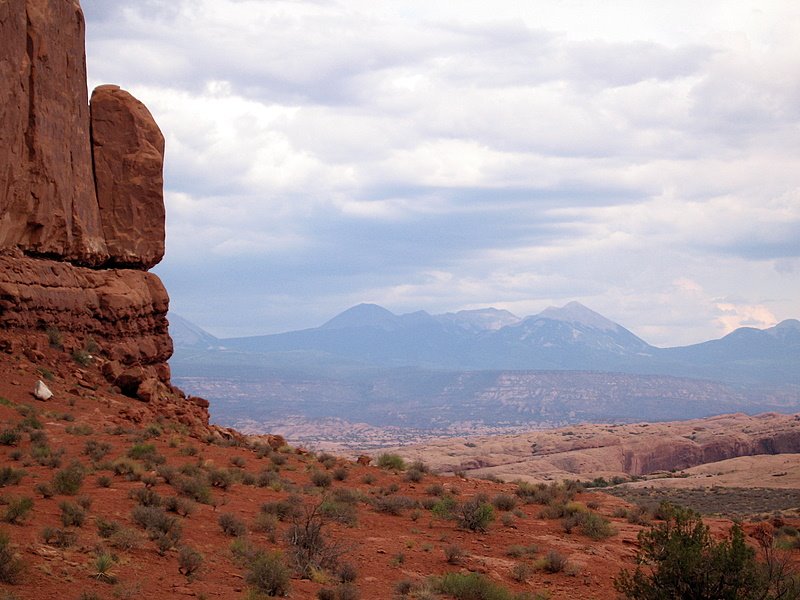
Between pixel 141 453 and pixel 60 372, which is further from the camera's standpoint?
pixel 60 372

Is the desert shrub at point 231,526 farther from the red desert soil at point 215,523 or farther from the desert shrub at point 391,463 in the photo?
the desert shrub at point 391,463

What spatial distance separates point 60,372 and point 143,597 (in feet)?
61.3

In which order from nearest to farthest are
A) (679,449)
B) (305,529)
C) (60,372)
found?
(305,529)
(60,372)
(679,449)

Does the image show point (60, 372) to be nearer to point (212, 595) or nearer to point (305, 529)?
point (305, 529)

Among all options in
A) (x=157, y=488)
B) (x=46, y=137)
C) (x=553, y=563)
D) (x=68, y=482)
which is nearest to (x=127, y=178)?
(x=46, y=137)

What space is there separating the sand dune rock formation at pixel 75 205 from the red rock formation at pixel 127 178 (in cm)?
4

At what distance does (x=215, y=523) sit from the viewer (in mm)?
15555

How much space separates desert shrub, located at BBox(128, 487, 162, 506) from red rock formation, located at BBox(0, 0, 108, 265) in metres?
15.3

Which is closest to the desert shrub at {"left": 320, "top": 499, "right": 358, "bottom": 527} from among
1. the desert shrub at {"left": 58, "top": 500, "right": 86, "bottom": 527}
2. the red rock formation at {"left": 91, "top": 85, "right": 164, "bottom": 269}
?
the desert shrub at {"left": 58, "top": 500, "right": 86, "bottom": 527}

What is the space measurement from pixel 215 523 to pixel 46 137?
1941cm

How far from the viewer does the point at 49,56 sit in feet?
97.4

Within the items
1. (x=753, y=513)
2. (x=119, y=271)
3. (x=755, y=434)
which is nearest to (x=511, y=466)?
(x=755, y=434)

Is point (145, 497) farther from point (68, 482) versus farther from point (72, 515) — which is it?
point (72, 515)

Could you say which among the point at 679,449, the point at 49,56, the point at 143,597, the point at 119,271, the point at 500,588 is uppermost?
the point at 49,56
